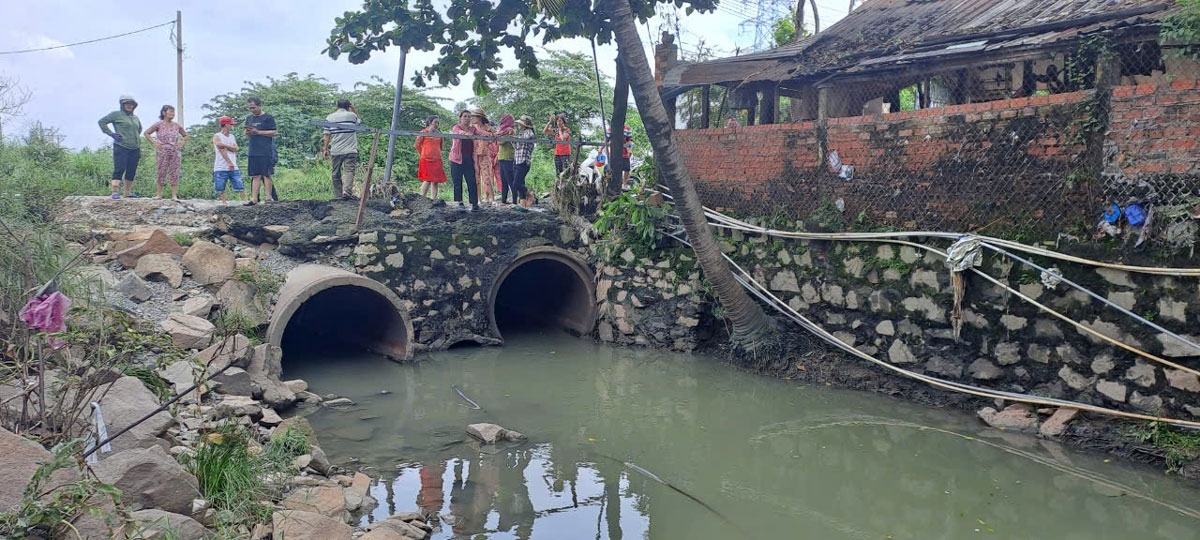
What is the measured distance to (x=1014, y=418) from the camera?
671 centimetres

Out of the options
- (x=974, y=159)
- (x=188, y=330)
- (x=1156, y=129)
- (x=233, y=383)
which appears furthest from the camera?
(x=188, y=330)

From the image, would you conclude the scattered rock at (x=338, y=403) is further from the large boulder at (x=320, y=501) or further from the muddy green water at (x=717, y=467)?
the large boulder at (x=320, y=501)

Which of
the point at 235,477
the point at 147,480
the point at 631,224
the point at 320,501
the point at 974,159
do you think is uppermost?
the point at 974,159

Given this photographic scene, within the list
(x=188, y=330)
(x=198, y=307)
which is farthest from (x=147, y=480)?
(x=198, y=307)

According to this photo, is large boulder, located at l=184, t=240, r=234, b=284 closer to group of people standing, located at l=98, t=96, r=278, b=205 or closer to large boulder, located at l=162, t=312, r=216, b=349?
large boulder, located at l=162, t=312, r=216, b=349

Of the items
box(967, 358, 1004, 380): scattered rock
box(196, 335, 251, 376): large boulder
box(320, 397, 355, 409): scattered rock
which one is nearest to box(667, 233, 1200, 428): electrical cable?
box(967, 358, 1004, 380): scattered rock

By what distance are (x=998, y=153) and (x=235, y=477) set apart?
634 centimetres

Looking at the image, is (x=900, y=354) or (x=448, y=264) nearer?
(x=900, y=354)

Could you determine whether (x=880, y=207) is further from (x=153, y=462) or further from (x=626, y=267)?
(x=153, y=462)

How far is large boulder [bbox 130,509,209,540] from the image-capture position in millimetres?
3555

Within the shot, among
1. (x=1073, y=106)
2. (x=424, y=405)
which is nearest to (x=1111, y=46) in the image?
(x=1073, y=106)

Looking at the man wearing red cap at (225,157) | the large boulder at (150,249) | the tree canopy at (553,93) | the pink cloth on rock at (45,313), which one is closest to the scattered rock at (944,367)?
the pink cloth on rock at (45,313)

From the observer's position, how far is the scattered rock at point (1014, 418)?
262 inches

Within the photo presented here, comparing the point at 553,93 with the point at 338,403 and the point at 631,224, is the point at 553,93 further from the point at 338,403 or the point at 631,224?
the point at 338,403
